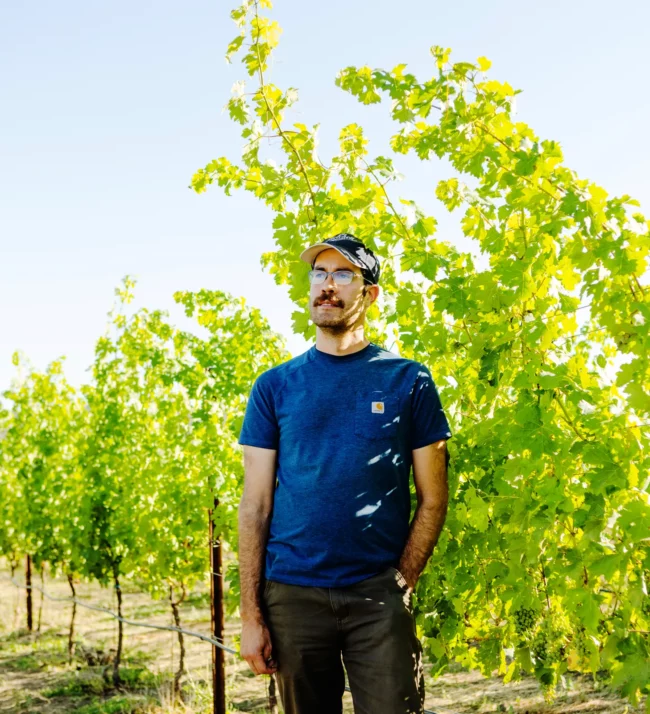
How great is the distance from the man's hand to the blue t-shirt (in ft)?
0.48

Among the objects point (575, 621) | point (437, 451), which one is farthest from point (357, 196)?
point (575, 621)

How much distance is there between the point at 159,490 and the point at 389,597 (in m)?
4.57

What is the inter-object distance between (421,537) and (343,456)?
1.12 ft

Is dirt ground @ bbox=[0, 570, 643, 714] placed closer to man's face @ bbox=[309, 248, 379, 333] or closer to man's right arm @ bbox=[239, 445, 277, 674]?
man's right arm @ bbox=[239, 445, 277, 674]

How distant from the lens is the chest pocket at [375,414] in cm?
221

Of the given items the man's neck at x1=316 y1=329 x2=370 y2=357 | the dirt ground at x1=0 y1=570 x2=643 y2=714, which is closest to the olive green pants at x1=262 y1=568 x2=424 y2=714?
the man's neck at x1=316 y1=329 x2=370 y2=357

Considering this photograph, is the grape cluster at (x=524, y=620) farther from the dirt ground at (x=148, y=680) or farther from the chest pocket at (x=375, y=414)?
the dirt ground at (x=148, y=680)

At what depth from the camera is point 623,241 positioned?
2.02 m

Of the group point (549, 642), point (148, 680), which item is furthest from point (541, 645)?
point (148, 680)

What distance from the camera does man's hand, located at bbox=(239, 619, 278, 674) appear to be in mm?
2184

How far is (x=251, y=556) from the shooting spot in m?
2.28

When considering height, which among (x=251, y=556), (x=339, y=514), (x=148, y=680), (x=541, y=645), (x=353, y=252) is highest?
(x=353, y=252)

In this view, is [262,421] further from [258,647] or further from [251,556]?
[258,647]

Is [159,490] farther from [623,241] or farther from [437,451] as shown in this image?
[623,241]
